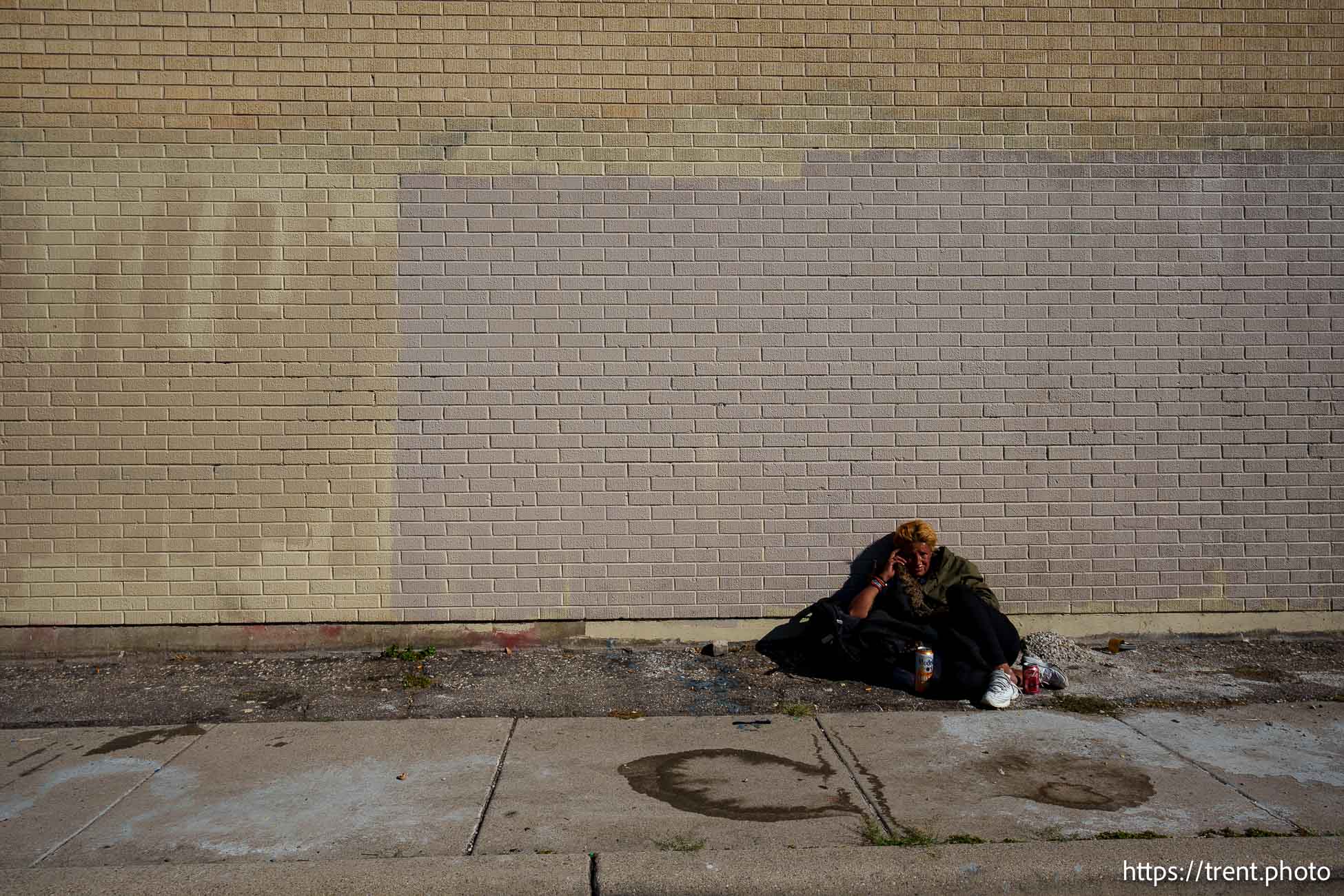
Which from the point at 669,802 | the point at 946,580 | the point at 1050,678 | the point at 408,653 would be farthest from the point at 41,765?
the point at 1050,678

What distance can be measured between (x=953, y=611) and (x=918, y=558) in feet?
1.56

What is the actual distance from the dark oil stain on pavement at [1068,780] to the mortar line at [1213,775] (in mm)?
319

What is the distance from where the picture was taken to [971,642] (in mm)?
5777

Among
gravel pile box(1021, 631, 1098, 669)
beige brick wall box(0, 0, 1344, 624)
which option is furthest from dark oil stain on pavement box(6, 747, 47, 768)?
gravel pile box(1021, 631, 1098, 669)

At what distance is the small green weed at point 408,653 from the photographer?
6457 millimetres

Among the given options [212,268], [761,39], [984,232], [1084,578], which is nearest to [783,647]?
[1084,578]

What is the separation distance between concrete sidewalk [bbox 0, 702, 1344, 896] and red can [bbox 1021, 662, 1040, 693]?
14.0 inches

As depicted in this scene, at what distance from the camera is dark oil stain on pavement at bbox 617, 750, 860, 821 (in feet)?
13.5

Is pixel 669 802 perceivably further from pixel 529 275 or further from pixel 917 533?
pixel 529 275

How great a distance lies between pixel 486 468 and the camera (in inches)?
261

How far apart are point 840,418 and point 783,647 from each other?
165 centimetres

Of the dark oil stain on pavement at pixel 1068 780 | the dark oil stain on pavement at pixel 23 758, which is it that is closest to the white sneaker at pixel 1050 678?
the dark oil stain on pavement at pixel 1068 780

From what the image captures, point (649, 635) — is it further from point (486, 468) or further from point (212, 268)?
point (212, 268)

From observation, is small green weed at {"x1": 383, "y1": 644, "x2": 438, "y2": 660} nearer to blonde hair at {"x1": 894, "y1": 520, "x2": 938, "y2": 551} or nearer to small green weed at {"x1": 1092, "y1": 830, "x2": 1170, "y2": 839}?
blonde hair at {"x1": 894, "y1": 520, "x2": 938, "y2": 551}
